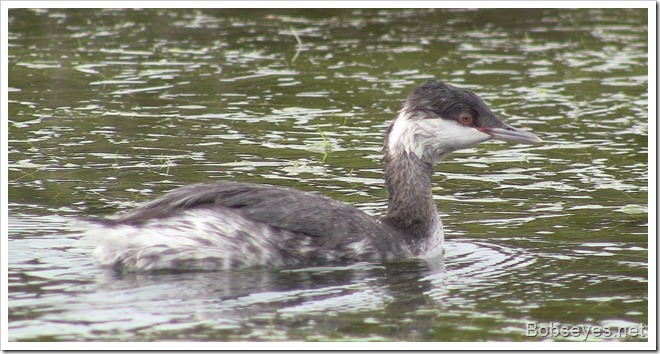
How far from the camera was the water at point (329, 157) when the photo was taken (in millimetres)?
7676

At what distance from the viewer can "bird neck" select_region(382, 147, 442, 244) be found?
30.9ft

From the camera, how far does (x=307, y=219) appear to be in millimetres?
8773

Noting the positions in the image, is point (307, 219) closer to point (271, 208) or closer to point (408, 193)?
point (271, 208)

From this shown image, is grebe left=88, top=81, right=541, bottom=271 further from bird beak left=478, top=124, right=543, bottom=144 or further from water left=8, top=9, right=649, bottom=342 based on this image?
water left=8, top=9, right=649, bottom=342

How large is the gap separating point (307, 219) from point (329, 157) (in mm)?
3556

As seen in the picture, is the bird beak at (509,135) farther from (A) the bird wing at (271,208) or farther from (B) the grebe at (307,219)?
(A) the bird wing at (271,208)

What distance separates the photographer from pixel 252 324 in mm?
7328

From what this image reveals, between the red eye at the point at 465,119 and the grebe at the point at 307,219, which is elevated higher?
the red eye at the point at 465,119

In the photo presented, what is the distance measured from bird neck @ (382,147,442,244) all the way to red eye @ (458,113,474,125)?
407 mm

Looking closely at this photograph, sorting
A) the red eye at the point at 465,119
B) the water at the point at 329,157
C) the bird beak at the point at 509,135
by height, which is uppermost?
the red eye at the point at 465,119

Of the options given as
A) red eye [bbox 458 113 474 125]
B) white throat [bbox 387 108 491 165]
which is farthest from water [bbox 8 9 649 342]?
red eye [bbox 458 113 474 125]

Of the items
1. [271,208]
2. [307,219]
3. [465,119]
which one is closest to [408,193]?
[465,119]

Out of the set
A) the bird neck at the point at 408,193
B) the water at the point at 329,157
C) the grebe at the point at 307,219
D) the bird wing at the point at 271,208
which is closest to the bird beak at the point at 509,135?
the grebe at the point at 307,219

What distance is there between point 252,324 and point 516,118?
7.41 meters
